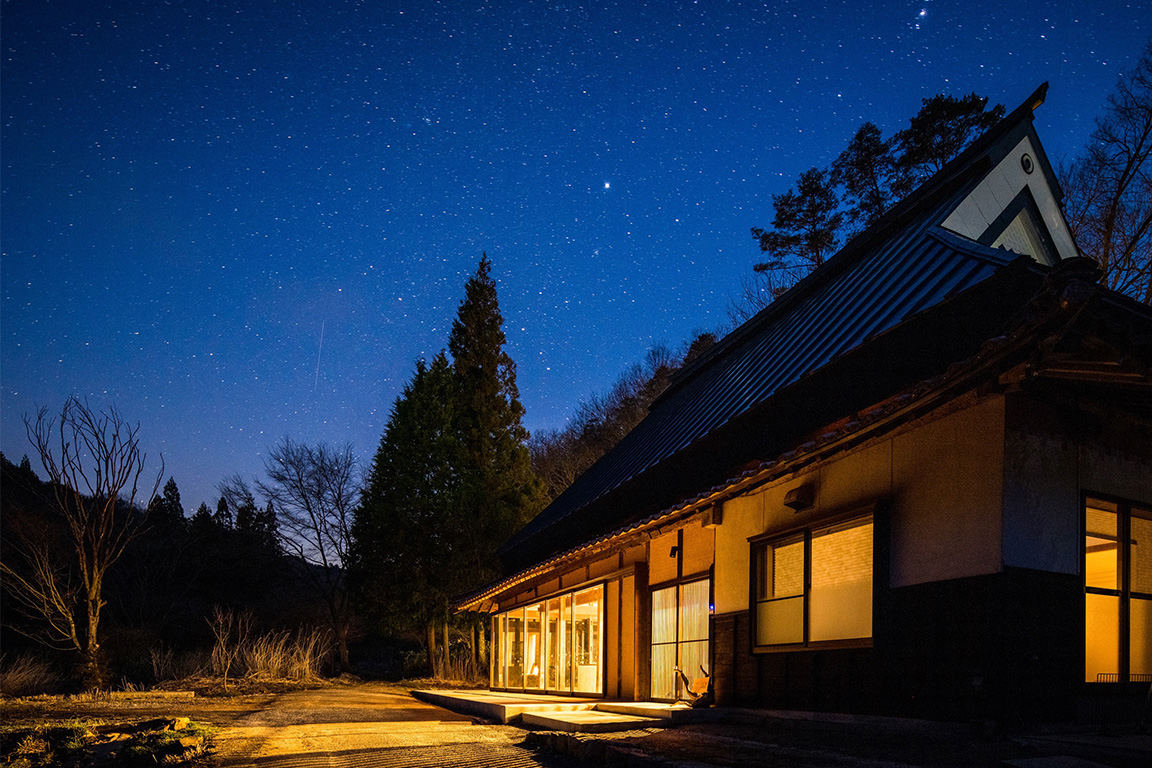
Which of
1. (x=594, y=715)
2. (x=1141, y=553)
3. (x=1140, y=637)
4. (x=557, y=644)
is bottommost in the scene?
(x=557, y=644)

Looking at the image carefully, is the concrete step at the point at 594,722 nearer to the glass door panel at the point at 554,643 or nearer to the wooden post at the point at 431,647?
the glass door panel at the point at 554,643

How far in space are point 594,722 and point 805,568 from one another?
8.70ft

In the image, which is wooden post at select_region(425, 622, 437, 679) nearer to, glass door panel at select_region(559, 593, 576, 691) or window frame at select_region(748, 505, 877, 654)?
glass door panel at select_region(559, 593, 576, 691)

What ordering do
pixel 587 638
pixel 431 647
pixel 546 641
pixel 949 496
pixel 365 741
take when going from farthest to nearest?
pixel 431 647 < pixel 546 641 < pixel 587 638 < pixel 365 741 < pixel 949 496

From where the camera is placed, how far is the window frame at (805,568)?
6457 mm

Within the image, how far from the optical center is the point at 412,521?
2694 cm

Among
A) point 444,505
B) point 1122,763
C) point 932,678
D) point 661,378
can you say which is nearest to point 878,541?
point 932,678

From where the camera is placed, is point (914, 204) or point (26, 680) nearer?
point (914, 204)

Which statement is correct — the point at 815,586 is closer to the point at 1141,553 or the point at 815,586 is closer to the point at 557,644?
the point at 1141,553

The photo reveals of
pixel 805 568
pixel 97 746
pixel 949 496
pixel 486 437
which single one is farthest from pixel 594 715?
pixel 486 437

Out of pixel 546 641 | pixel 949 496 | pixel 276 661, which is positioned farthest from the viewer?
pixel 276 661

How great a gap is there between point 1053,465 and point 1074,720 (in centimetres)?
176

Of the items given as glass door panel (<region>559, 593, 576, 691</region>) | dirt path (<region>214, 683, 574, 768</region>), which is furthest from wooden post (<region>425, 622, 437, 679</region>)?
dirt path (<region>214, 683, 574, 768</region>)

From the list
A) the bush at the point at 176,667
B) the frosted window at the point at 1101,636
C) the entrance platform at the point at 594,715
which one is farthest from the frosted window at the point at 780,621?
the bush at the point at 176,667
